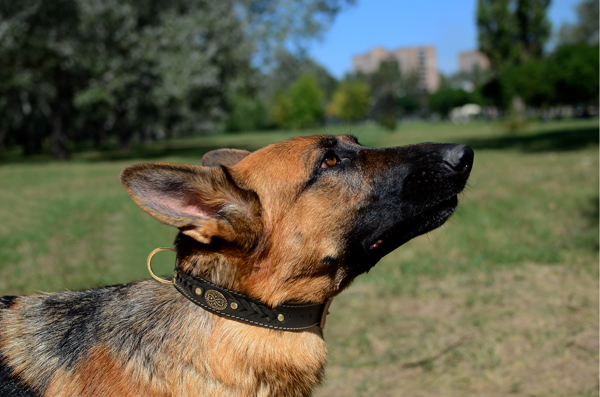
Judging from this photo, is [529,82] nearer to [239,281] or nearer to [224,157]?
[224,157]

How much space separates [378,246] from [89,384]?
1729 millimetres

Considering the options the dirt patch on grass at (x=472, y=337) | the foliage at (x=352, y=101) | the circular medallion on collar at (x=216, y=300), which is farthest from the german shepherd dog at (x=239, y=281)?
the foliage at (x=352, y=101)

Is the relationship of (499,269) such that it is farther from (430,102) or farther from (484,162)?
(430,102)

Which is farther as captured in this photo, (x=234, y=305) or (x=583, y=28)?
(x=583, y=28)

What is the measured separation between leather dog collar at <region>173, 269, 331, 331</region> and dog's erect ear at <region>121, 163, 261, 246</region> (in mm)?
252

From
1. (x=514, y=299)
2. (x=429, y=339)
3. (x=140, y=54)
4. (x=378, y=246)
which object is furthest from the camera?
(x=140, y=54)

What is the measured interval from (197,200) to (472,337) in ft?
12.8

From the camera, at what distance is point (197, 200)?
2602 mm

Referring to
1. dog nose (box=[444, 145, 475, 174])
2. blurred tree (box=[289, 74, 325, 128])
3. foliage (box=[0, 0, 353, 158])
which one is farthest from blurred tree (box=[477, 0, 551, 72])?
dog nose (box=[444, 145, 475, 174])

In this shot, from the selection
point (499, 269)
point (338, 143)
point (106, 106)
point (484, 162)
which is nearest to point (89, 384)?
point (338, 143)

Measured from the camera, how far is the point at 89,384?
2463 millimetres

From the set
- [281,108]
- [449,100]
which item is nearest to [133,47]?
[281,108]

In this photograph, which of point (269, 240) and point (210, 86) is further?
point (210, 86)

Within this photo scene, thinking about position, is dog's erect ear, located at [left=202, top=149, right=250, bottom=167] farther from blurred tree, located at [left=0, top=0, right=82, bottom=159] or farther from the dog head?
blurred tree, located at [left=0, top=0, right=82, bottom=159]
